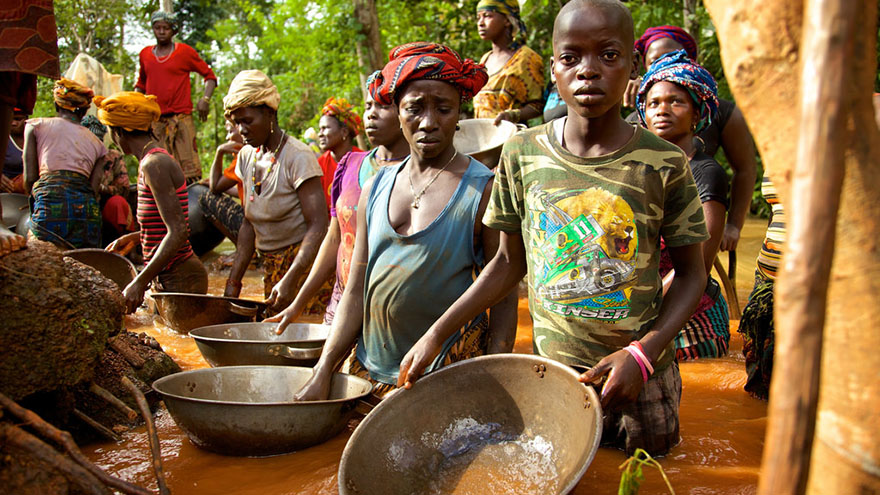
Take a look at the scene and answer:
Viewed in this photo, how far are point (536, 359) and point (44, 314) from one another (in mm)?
1799

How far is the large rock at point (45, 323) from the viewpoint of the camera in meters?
2.48

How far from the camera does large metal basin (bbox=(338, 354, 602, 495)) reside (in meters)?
2.07

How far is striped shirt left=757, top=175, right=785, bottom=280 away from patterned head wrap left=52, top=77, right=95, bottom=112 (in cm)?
606

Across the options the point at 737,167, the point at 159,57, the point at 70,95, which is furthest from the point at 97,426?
the point at 159,57

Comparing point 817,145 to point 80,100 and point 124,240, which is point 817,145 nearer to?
point 124,240

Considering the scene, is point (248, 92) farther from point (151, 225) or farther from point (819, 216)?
point (819, 216)

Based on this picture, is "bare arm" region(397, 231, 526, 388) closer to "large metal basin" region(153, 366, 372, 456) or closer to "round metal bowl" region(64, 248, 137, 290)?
"large metal basin" region(153, 366, 372, 456)

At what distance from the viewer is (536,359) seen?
2.14m

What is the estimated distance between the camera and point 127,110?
5.07m

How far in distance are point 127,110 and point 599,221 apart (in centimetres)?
409

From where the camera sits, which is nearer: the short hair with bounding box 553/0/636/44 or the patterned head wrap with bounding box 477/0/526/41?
the short hair with bounding box 553/0/636/44

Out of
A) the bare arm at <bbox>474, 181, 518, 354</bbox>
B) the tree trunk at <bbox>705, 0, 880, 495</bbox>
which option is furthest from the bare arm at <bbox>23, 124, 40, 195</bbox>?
the tree trunk at <bbox>705, 0, 880, 495</bbox>

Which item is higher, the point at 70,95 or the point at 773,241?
the point at 70,95

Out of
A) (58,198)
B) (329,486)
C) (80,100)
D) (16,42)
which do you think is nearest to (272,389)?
(329,486)
